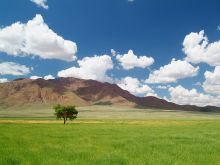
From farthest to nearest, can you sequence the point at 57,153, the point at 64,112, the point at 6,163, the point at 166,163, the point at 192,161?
1. the point at 64,112
2. the point at 57,153
3. the point at 192,161
4. the point at 166,163
5. the point at 6,163

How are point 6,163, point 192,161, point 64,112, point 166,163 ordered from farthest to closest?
point 64,112 < point 192,161 < point 166,163 < point 6,163

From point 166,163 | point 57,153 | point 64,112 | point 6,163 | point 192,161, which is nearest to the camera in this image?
point 6,163

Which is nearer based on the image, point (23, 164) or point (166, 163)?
point (23, 164)

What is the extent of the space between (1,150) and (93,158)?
7004 mm

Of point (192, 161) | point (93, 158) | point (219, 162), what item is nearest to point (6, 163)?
point (93, 158)

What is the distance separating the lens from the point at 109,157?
20203 millimetres

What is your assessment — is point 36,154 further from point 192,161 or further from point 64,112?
point 64,112

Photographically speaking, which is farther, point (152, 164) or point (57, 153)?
point (57, 153)

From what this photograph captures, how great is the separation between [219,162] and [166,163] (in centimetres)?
363

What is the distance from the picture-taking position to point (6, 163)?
1711 cm

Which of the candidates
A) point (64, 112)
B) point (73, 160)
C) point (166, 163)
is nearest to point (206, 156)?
point (166, 163)

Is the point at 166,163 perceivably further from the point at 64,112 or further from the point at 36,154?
the point at 64,112

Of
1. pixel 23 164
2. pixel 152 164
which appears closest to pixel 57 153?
pixel 23 164

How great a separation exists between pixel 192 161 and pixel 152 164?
127 inches
